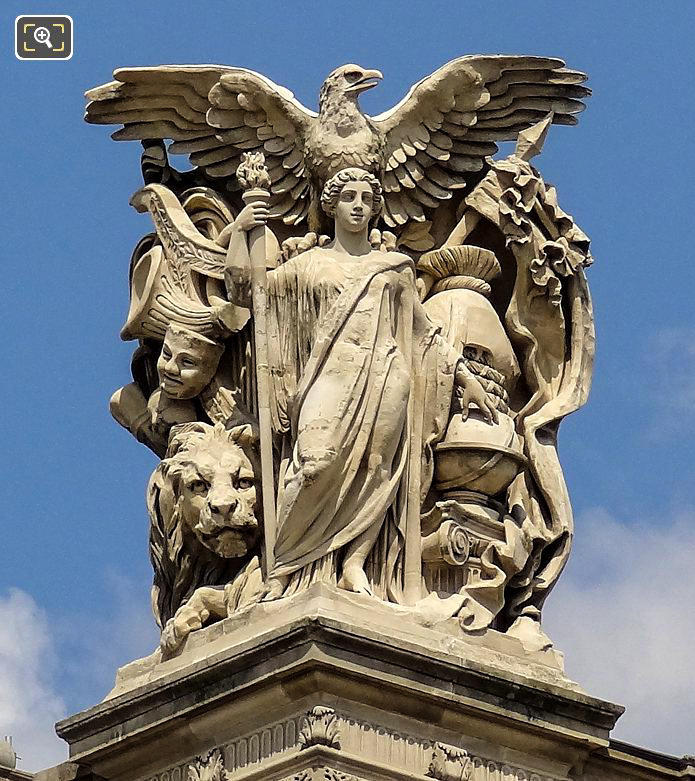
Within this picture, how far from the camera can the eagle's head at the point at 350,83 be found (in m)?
33.4

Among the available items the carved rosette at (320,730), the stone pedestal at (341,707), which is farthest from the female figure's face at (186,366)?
the carved rosette at (320,730)

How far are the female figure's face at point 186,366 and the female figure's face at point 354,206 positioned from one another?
5.46ft

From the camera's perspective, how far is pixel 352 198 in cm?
3306

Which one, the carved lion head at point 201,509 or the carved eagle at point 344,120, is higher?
the carved eagle at point 344,120

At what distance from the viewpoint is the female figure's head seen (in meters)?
33.0

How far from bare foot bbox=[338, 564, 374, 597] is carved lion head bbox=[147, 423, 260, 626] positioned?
1.12 metres

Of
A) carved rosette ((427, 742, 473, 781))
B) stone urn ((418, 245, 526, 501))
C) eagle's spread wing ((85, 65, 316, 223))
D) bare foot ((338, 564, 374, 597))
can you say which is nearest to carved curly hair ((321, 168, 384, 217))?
eagle's spread wing ((85, 65, 316, 223))

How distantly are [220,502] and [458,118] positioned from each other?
418 cm

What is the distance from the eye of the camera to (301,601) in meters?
31.5

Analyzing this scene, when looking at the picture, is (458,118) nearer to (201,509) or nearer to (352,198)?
(352,198)

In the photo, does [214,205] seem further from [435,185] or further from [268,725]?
[268,725]

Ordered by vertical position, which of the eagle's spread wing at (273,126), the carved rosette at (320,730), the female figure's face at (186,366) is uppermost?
the eagle's spread wing at (273,126)

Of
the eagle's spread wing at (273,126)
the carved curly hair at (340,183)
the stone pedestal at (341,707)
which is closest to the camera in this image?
the stone pedestal at (341,707)

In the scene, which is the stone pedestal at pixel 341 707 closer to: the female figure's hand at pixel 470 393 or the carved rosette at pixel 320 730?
the carved rosette at pixel 320 730
